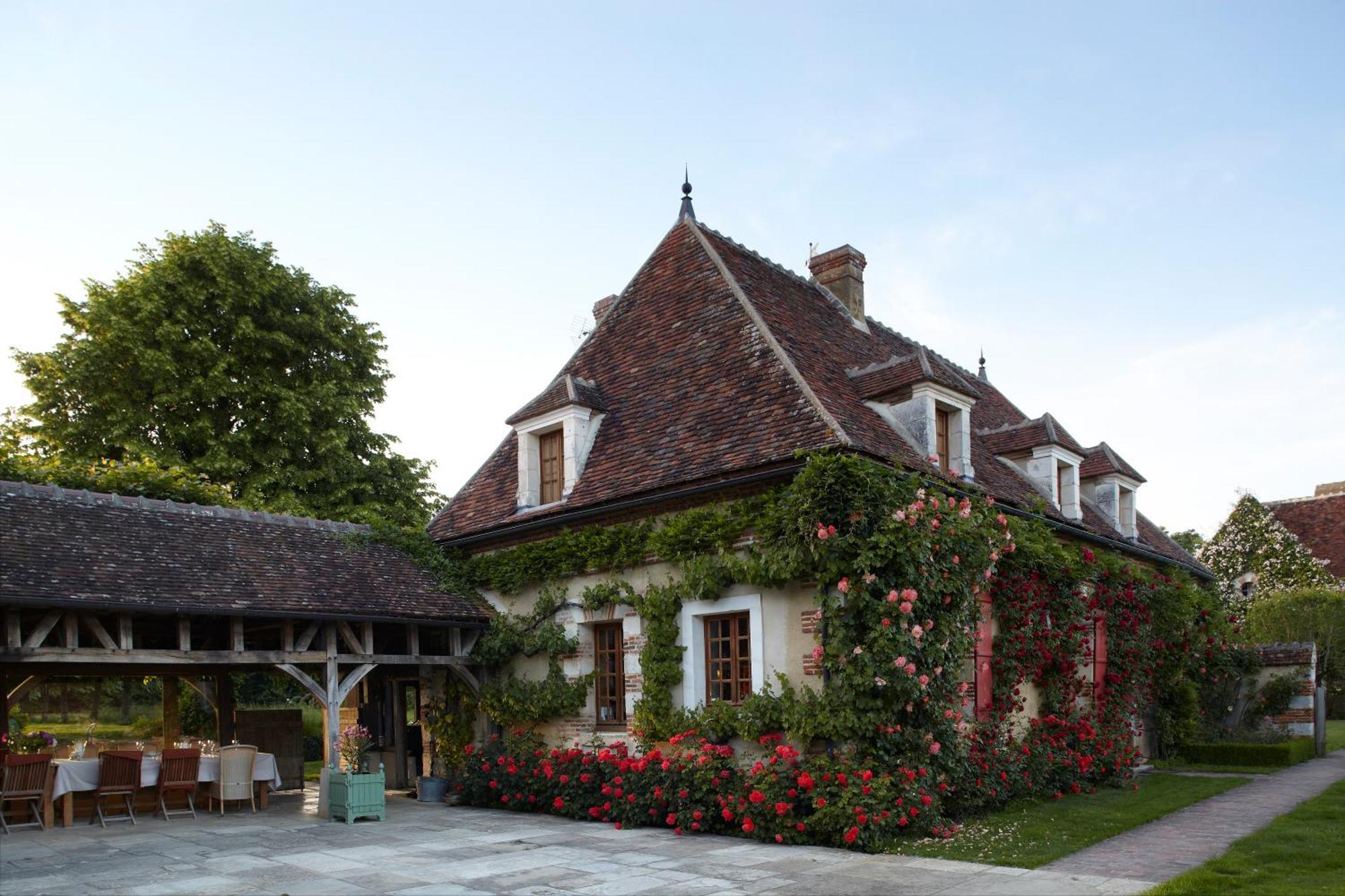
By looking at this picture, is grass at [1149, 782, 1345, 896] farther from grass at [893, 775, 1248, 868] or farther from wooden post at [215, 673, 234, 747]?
wooden post at [215, 673, 234, 747]

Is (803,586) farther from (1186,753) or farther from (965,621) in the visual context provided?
(1186,753)

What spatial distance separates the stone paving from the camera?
8.57 metres

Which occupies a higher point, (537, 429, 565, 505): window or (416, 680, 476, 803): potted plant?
(537, 429, 565, 505): window

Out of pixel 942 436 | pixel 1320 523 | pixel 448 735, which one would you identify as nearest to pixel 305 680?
pixel 448 735

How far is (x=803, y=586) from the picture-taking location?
11672 mm

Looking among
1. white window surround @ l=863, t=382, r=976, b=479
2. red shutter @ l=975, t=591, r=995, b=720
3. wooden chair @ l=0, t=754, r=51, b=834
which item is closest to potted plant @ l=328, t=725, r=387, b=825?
wooden chair @ l=0, t=754, r=51, b=834

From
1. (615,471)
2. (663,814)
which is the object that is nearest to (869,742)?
(663,814)

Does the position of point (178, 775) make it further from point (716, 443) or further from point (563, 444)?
point (716, 443)

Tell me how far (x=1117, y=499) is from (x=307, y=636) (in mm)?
13607

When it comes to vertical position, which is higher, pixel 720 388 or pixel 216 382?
pixel 216 382

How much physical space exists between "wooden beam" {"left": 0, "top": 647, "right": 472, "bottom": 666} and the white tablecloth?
1335 mm

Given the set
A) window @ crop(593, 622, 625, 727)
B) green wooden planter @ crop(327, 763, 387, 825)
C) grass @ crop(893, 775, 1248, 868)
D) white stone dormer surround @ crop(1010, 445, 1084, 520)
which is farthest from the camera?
white stone dormer surround @ crop(1010, 445, 1084, 520)

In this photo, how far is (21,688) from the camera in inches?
619

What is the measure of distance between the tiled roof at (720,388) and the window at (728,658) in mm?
1726
